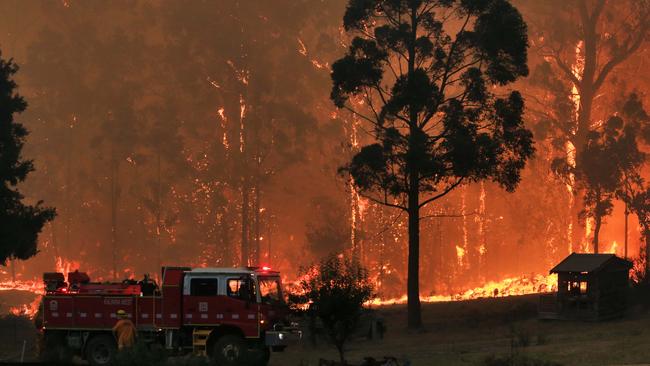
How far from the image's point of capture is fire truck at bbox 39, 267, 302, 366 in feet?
94.3

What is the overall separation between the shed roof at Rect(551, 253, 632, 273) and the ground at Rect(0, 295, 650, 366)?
2077 millimetres

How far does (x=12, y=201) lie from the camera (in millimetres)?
45750

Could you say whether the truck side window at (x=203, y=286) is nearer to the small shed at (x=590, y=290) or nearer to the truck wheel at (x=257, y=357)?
the truck wheel at (x=257, y=357)

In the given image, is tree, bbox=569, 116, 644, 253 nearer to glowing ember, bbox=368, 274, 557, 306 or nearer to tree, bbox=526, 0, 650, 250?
glowing ember, bbox=368, 274, 557, 306

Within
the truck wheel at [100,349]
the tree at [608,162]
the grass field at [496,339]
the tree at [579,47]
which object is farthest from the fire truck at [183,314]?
the tree at [579,47]

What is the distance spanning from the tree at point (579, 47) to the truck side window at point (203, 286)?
161 feet

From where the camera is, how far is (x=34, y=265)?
4924 inches

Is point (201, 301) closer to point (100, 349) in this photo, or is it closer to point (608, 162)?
point (100, 349)

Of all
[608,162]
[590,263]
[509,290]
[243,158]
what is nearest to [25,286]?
[243,158]

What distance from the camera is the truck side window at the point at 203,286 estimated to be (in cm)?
2904

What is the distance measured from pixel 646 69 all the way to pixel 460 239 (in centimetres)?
3276

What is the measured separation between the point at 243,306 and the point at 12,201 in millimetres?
20851

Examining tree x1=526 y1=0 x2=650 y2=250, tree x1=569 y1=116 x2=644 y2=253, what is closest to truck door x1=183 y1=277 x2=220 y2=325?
tree x1=569 y1=116 x2=644 y2=253

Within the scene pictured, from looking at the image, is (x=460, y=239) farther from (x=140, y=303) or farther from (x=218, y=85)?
(x=140, y=303)
